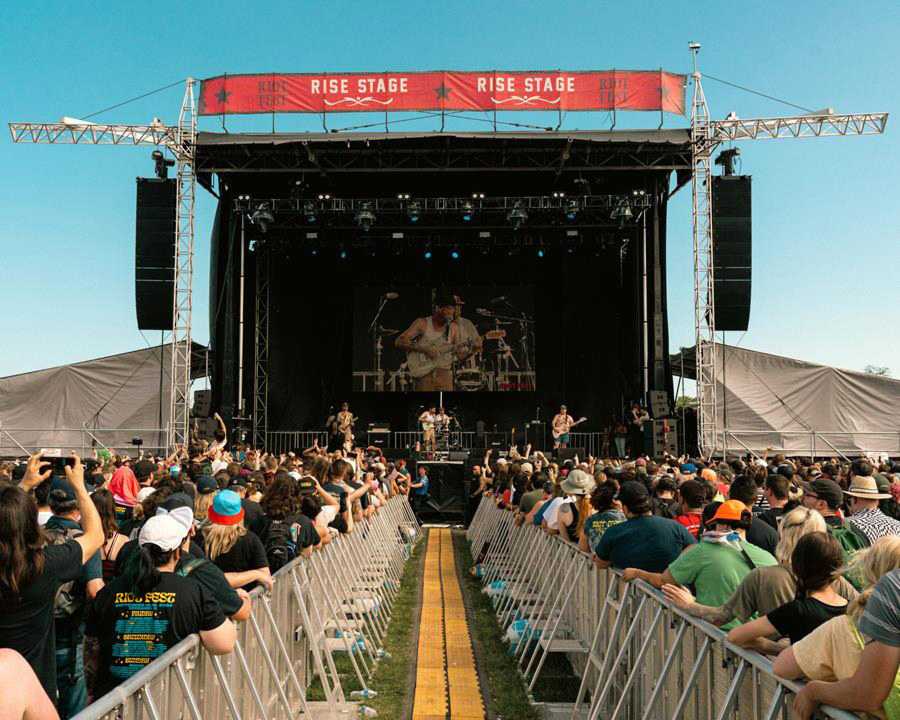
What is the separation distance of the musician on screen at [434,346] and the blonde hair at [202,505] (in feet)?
65.3

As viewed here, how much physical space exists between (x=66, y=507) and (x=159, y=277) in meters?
19.1

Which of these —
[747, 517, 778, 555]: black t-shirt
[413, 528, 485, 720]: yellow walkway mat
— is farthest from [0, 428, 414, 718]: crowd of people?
[747, 517, 778, 555]: black t-shirt

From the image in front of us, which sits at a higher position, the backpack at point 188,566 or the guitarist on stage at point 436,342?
the guitarist on stage at point 436,342

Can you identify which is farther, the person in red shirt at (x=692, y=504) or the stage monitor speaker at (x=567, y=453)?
Result: the stage monitor speaker at (x=567, y=453)

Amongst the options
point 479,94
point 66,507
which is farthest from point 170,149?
point 66,507

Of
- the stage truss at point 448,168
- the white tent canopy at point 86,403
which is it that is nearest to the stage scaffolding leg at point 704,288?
the stage truss at point 448,168

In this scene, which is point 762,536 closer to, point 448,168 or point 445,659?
point 445,659

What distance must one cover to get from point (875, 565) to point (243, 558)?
11.6ft

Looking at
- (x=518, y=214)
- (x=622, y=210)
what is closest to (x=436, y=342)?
(x=518, y=214)

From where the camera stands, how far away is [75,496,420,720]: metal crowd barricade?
3492mm

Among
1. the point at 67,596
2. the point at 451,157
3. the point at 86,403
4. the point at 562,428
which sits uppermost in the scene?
the point at 451,157

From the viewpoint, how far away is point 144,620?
387 centimetres

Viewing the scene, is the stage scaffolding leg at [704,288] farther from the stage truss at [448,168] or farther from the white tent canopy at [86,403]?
the white tent canopy at [86,403]

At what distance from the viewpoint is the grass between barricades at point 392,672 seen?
7.31 m
